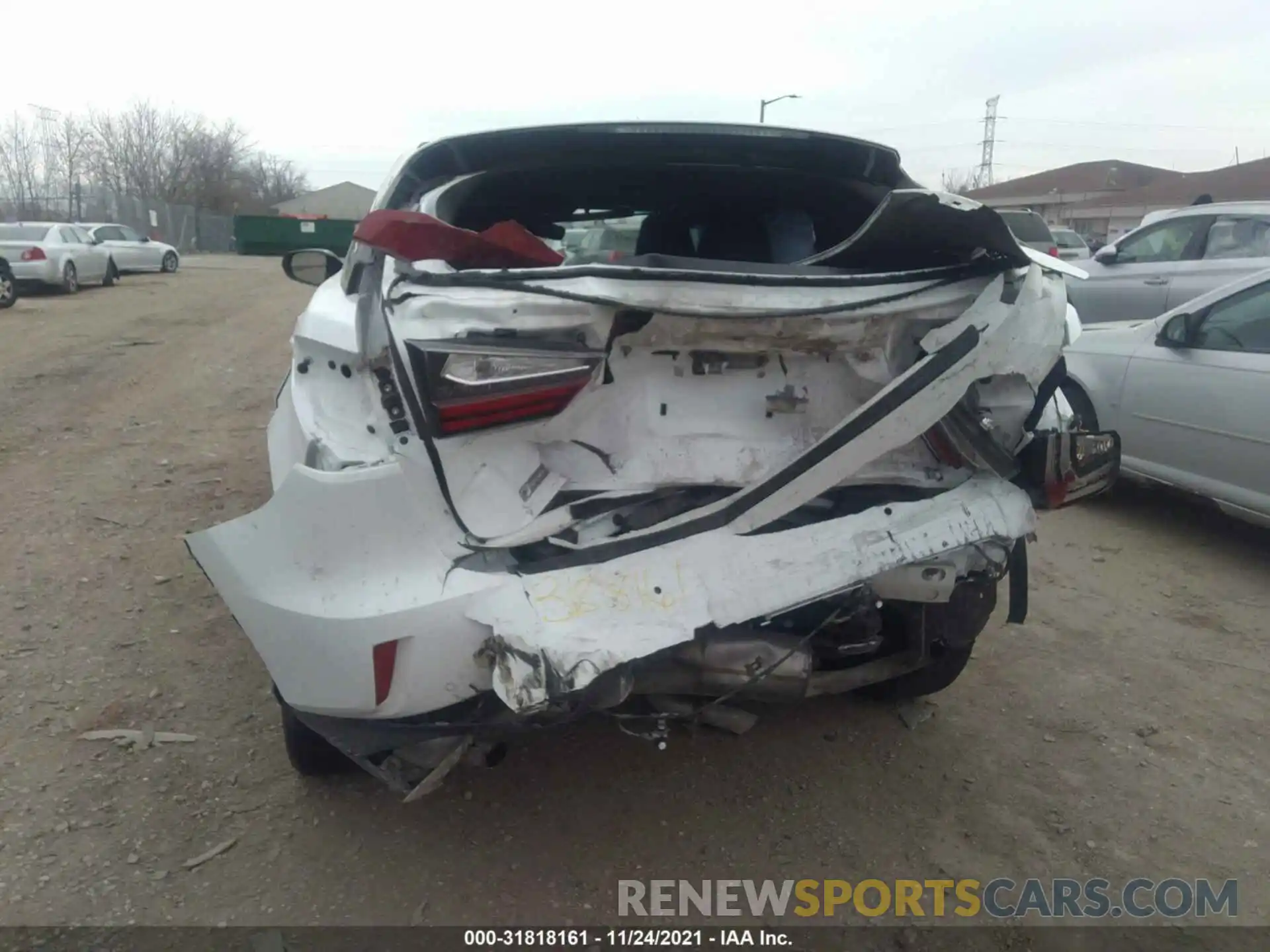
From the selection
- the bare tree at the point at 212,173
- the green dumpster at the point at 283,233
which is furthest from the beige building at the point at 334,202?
the green dumpster at the point at 283,233

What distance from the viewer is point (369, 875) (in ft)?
7.79

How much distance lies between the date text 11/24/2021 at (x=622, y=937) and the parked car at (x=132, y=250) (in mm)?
19548

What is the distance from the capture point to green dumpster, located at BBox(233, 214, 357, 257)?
114ft

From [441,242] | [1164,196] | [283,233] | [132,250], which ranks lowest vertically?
[441,242]

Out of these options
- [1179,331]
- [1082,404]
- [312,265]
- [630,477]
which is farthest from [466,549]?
[1082,404]

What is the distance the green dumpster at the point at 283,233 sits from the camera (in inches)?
1364

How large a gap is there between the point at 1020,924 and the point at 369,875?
5.33 ft

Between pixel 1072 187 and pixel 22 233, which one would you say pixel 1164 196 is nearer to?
pixel 1072 187

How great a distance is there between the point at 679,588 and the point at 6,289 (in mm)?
15334

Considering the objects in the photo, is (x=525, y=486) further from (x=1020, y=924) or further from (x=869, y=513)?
(x=1020, y=924)

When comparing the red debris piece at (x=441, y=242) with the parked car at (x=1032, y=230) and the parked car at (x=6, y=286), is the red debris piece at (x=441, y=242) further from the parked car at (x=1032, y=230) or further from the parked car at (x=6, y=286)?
the parked car at (x=6, y=286)

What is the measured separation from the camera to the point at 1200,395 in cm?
471

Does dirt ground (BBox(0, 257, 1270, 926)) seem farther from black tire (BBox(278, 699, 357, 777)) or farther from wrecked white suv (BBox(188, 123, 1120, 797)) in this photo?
wrecked white suv (BBox(188, 123, 1120, 797))

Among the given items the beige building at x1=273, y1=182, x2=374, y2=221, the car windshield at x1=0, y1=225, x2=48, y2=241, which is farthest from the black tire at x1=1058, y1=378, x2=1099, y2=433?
the beige building at x1=273, y1=182, x2=374, y2=221
